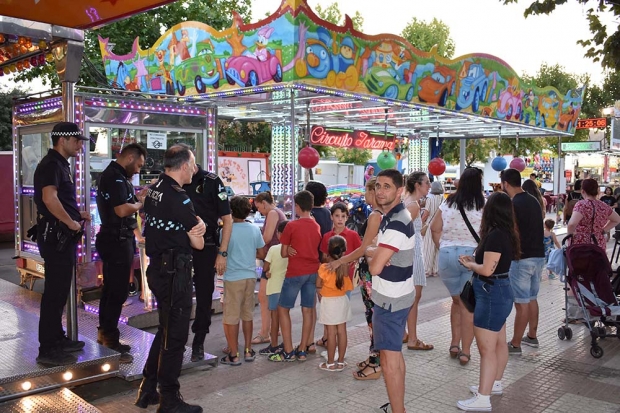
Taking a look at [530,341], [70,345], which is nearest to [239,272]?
[70,345]

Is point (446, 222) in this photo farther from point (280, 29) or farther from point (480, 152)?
point (480, 152)

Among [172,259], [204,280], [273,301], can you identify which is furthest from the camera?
[273,301]

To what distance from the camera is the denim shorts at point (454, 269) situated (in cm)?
563

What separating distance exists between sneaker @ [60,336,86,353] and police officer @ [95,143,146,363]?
357 millimetres

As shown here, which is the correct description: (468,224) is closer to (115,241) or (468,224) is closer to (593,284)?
(593,284)

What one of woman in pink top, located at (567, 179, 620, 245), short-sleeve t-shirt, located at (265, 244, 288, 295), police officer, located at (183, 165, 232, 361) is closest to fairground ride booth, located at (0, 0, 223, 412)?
police officer, located at (183, 165, 232, 361)

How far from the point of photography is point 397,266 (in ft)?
13.3

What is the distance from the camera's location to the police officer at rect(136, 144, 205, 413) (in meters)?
4.18

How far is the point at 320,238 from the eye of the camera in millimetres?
5785

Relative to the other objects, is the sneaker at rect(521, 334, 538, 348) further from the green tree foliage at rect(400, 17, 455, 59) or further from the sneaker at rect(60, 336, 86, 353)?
the green tree foliage at rect(400, 17, 455, 59)

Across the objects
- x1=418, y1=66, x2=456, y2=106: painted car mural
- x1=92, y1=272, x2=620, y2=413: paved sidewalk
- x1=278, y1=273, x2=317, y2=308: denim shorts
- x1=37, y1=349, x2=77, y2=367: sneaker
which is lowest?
x1=92, y1=272, x2=620, y2=413: paved sidewalk

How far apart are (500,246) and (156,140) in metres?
5.56

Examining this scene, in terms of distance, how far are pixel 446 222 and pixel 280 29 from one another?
162 inches

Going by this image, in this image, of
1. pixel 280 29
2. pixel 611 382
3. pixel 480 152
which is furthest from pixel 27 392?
pixel 480 152
